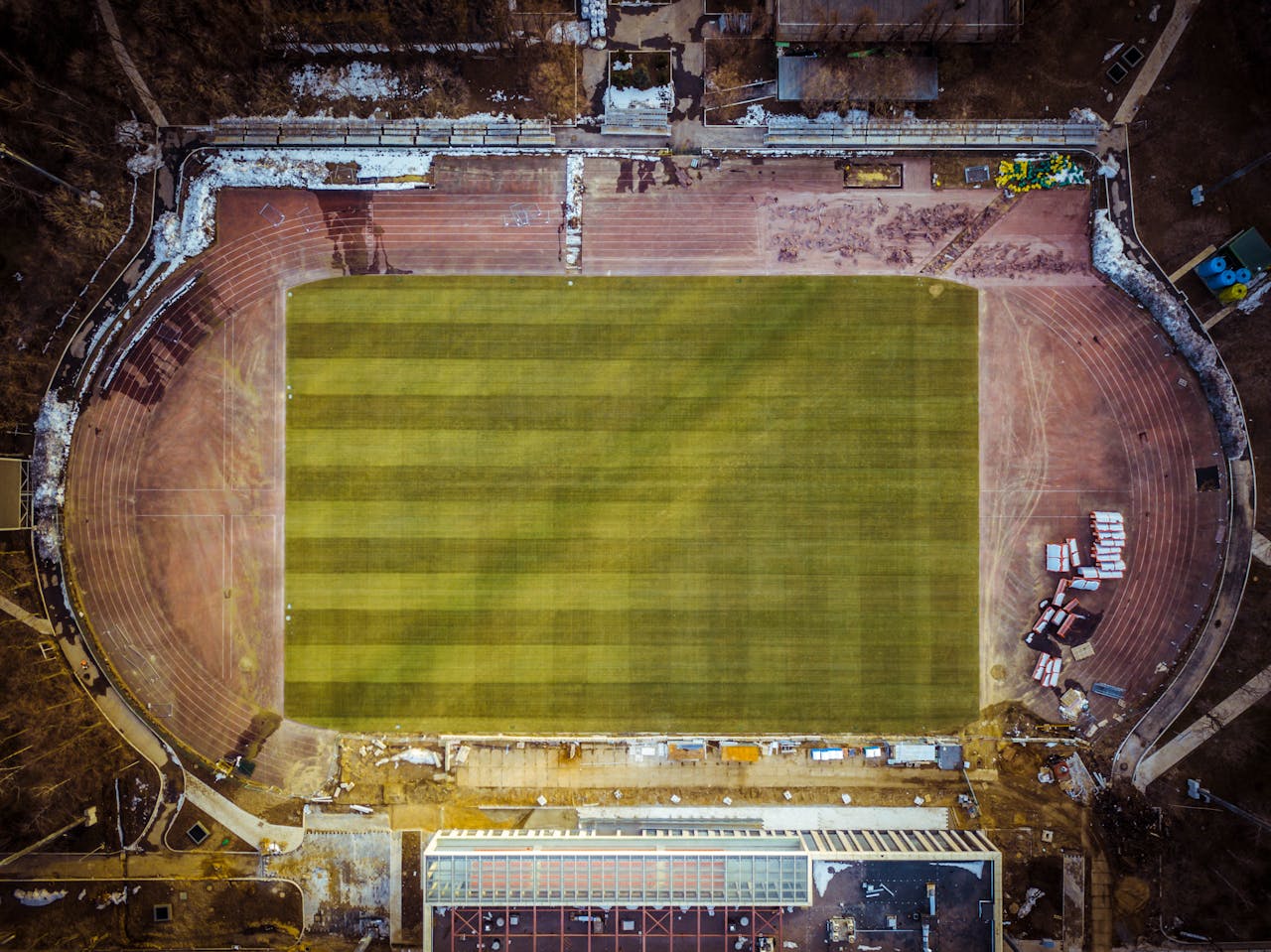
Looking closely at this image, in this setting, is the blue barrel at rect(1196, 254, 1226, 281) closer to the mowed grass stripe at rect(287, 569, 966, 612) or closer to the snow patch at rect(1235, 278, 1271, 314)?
the snow patch at rect(1235, 278, 1271, 314)

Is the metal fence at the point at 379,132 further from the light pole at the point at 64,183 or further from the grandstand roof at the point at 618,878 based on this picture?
the grandstand roof at the point at 618,878

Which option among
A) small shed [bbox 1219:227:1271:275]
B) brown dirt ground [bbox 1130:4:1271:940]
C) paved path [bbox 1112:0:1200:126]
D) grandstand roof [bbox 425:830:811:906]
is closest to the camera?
grandstand roof [bbox 425:830:811:906]

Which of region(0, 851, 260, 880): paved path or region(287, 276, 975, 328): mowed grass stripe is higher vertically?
region(287, 276, 975, 328): mowed grass stripe

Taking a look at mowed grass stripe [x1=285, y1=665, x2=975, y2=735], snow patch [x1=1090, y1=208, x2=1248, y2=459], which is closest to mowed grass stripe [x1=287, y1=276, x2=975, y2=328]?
snow patch [x1=1090, y1=208, x2=1248, y2=459]

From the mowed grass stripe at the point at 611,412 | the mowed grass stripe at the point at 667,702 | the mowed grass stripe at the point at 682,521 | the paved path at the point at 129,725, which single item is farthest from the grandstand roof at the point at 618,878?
the mowed grass stripe at the point at 611,412

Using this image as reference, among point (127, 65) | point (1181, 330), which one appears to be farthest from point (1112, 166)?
point (127, 65)

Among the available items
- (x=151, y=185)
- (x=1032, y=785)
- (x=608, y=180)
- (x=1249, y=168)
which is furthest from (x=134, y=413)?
(x=1249, y=168)
